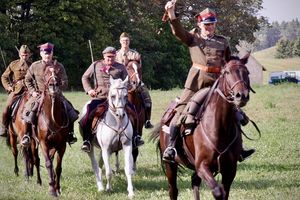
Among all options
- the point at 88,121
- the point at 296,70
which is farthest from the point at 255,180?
the point at 296,70

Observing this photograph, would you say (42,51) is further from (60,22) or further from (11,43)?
(60,22)

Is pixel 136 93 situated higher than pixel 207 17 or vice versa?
pixel 207 17

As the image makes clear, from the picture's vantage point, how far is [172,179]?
32.4 feet

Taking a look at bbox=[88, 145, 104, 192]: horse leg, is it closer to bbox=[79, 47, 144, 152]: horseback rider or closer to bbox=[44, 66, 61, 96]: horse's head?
bbox=[79, 47, 144, 152]: horseback rider

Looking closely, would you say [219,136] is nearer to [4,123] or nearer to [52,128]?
[52,128]

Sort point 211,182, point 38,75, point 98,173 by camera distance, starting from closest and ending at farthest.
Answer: point 211,182, point 98,173, point 38,75

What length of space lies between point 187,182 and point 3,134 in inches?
231

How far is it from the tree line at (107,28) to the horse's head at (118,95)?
30.5 meters

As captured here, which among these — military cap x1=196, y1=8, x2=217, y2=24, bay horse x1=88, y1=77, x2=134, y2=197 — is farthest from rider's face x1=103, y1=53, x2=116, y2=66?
military cap x1=196, y1=8, x2=217, y2=24

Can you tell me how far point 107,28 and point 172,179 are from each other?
42.7 meters

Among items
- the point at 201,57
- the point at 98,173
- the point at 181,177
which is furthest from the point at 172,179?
the point at 181,177

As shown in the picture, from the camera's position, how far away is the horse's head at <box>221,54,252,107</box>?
7.36 m

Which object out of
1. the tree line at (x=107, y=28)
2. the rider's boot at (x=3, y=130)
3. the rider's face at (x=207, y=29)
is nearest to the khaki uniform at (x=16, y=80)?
the rider's boot at (x=3, y=130)

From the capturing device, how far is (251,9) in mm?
55281
